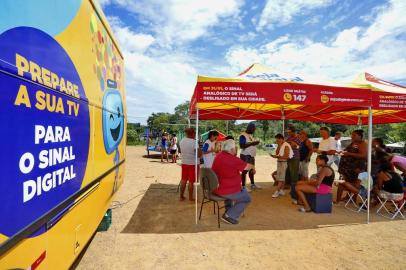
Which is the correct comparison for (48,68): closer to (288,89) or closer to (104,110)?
(104,110)

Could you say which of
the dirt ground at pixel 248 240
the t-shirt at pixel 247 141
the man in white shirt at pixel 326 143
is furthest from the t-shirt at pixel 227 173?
the man in white shirt at pixel 326 143

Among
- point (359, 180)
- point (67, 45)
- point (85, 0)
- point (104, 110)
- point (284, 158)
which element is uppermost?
point (85, 0)

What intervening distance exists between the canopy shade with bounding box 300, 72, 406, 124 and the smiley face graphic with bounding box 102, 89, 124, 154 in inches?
Answer: 182

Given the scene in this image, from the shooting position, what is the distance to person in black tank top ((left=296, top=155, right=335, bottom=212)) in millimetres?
5548

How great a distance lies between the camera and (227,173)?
16.2ft

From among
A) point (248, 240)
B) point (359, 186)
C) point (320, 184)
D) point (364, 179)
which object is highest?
point (364, 179)

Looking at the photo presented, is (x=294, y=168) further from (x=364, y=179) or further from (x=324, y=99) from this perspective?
(x=324, y=99)

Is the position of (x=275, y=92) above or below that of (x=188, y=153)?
above

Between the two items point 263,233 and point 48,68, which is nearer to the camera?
point 48,68

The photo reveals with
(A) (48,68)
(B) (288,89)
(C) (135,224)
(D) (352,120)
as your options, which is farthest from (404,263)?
(D) (352,120)

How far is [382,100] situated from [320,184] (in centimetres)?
207

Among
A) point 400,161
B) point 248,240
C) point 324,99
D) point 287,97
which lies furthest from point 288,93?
point 400,161

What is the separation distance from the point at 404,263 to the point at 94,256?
13.9 ft

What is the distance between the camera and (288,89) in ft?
16.4
